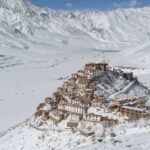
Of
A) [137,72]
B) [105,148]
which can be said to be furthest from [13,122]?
[137,72]

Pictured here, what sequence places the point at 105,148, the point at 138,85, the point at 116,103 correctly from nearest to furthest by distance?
the point at 105,148, the point at 116,103, the point at 138,85

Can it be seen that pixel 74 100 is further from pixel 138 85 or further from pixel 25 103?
pixel 25 103

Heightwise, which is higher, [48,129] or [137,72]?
[137,72]

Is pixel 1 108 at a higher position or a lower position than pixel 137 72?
lower

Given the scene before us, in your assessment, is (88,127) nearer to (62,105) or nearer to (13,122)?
(62,105)

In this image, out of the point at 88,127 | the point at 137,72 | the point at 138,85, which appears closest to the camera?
the point at 88,127

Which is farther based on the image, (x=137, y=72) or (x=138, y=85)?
(x=137, y=72)

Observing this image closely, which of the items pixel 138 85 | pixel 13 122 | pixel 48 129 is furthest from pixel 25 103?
pixel 48 129

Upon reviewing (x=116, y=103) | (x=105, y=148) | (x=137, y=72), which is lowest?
(x=105, y=148)

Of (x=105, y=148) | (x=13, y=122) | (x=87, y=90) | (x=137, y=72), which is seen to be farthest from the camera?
(x=137, y=72)
